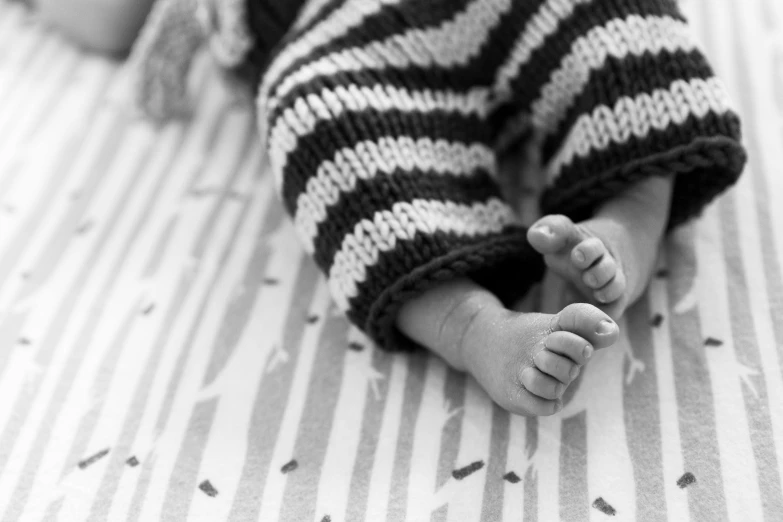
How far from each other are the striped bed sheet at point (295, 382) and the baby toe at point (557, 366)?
101 millimetres

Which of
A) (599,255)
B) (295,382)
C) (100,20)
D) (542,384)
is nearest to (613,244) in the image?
(599,255)

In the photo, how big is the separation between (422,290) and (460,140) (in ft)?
0.59

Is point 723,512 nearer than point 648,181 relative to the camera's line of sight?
Yes

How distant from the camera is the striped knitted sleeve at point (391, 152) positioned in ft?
2.30

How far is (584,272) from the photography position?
646 millimetres

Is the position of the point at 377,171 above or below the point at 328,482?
above

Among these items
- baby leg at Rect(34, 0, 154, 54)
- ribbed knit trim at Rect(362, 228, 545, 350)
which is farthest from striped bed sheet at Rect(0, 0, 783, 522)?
A: baby leg at Rect(34, 0, 154, 54)

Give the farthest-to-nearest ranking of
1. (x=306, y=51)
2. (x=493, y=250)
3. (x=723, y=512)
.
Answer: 1. (x=306, y=51)
2. (x=493, y=250)
3. (x=723, y=512)

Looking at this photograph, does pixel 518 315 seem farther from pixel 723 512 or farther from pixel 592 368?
pixel 723 512

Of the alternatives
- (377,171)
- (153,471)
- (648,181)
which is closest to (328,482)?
(153,471)

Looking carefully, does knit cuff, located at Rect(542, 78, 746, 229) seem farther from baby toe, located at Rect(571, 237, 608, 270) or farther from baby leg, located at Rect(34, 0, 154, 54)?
baby leg, located at Rect(34, 0, 154, 54)

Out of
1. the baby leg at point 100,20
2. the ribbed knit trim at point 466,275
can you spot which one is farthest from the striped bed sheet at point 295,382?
the baby leg at point 100,20

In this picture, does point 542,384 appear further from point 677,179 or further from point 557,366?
point 677,179

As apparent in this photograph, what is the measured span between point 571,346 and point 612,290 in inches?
3.3
